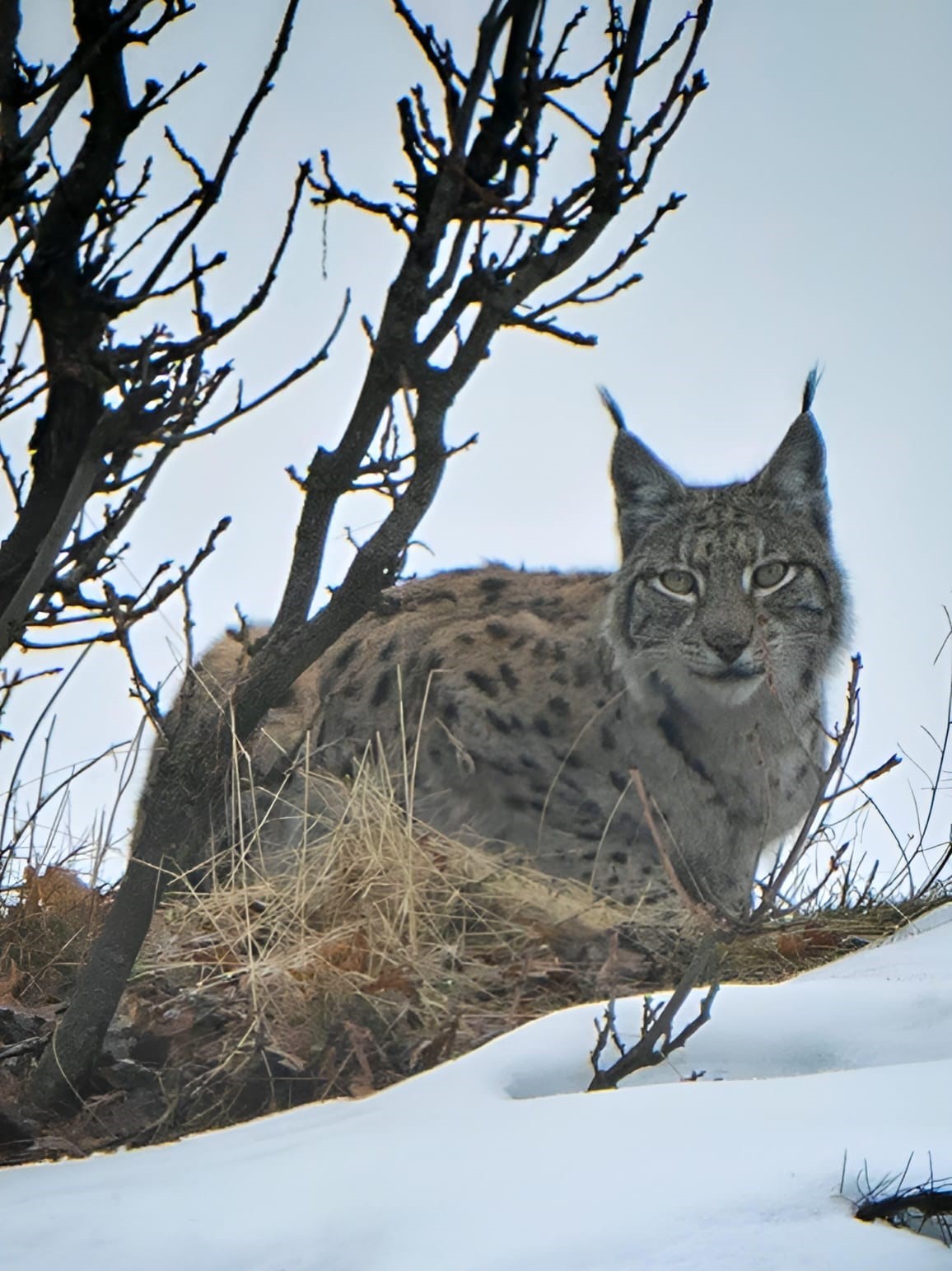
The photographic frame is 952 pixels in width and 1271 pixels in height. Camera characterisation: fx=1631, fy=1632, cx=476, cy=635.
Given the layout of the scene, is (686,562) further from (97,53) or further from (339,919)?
(97,53)

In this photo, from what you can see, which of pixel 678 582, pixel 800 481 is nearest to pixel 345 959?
pixel 678 582

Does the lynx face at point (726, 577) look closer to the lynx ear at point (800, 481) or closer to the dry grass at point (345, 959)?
the lynx ear at point (800, 481)

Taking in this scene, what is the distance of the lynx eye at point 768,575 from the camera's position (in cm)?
686

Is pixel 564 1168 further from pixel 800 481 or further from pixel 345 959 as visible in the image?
pixel 800 481

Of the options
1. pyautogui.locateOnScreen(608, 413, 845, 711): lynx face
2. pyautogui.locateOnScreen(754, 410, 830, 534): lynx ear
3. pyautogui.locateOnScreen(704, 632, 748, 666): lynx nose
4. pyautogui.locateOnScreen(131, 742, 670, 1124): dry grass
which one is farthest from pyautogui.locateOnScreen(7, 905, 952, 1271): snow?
pyautogui.locateOnScreen(754, 410, 830, 534): lynx ear

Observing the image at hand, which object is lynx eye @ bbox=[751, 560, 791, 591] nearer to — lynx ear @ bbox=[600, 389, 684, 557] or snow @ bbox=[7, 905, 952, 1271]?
lynx ear @ bbox=[600, 389, 684, 557]

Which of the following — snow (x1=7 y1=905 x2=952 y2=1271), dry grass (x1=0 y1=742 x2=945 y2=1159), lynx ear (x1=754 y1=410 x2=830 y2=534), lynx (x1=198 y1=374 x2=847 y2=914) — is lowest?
snow (x1=7 y1=905 x2=952 y2=1271)

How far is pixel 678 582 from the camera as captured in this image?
6945 millimetres

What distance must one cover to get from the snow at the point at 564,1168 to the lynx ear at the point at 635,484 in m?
3.45

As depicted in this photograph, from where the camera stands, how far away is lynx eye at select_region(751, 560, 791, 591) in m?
6.86

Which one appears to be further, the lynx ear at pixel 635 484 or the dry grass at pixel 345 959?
the lynx ear at pixel 635 484

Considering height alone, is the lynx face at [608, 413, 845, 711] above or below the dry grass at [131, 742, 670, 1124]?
above

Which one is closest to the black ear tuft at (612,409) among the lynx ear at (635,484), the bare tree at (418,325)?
the lynx ear at (635,484)

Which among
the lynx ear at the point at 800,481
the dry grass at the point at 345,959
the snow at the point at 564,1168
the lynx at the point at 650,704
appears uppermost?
the lynx ear at the point at 800,481
